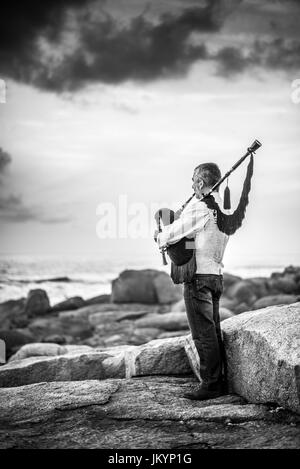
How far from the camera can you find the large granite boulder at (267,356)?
3.77m

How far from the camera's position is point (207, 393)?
14.8 ft

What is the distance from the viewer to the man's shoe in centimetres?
448

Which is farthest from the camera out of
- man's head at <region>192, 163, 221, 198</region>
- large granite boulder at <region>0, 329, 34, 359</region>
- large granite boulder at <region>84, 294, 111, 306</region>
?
large granite boulder at <region>84, 294, 111, 306</region>

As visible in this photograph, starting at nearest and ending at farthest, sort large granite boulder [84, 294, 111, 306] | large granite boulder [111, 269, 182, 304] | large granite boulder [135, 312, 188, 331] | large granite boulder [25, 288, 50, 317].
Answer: large granite boulder [135, 312, 188, 331] → large granite boulder [25, 288, 50, 317] → large granite boulder [111, 269, 182, 304] → large granite boulder [84, 294, 111, 306]

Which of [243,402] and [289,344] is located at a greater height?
[289,344]

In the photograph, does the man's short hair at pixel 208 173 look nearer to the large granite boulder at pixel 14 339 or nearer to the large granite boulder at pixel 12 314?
the large granite boulder at pixel 14 339

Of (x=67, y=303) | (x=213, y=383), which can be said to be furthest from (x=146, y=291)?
(x=213, y=383)

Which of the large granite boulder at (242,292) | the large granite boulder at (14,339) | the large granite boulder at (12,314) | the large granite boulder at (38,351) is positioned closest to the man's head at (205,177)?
the large granite boulder at (38,351)

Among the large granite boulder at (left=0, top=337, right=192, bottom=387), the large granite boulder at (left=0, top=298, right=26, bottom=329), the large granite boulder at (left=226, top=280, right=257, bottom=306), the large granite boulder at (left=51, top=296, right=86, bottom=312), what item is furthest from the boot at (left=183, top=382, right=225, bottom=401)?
the large granite boulder at (left=51, top=296, right=86, bottom=312)

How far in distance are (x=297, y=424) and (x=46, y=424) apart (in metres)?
2.20

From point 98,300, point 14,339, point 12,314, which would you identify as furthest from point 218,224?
point 98,300

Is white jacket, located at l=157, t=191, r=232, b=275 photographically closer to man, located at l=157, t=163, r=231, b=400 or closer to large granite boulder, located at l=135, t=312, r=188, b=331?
man, located at l=157, t=163, r=231, b=400
